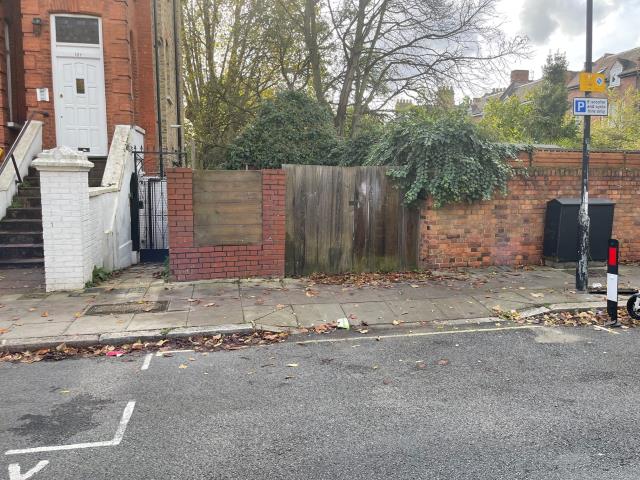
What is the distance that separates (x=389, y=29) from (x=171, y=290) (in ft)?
41.5

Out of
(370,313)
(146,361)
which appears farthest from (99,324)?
→ (370,313)

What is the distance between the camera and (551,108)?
98.0 ft

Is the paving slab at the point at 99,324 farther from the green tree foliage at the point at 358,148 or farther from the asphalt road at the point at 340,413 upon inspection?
the green tree foliage at the point at 358,148

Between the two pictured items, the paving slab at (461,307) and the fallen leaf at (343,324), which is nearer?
the fallen leaf at (343,324)

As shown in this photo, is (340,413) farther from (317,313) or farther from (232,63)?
(232,63)

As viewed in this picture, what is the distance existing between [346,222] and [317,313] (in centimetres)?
265

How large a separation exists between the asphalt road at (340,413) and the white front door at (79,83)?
941 centimetres

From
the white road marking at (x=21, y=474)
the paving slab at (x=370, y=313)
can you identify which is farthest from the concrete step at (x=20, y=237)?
the white road marking at (x=21, y=474)

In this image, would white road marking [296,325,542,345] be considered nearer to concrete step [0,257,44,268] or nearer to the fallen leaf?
the fallen leaf

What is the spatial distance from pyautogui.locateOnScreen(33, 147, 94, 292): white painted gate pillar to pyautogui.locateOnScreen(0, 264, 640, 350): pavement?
30 cm

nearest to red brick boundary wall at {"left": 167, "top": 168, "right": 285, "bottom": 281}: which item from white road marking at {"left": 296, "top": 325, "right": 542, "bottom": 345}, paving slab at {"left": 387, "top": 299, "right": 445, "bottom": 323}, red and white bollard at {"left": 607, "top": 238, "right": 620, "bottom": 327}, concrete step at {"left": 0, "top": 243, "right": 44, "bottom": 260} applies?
paving slab at {"left": 387, "top": 299, "right": 445, "bottom": 323}

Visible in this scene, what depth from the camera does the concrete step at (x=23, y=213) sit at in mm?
10734

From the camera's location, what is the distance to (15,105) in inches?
553

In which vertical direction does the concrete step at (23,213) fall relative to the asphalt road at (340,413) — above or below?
above
